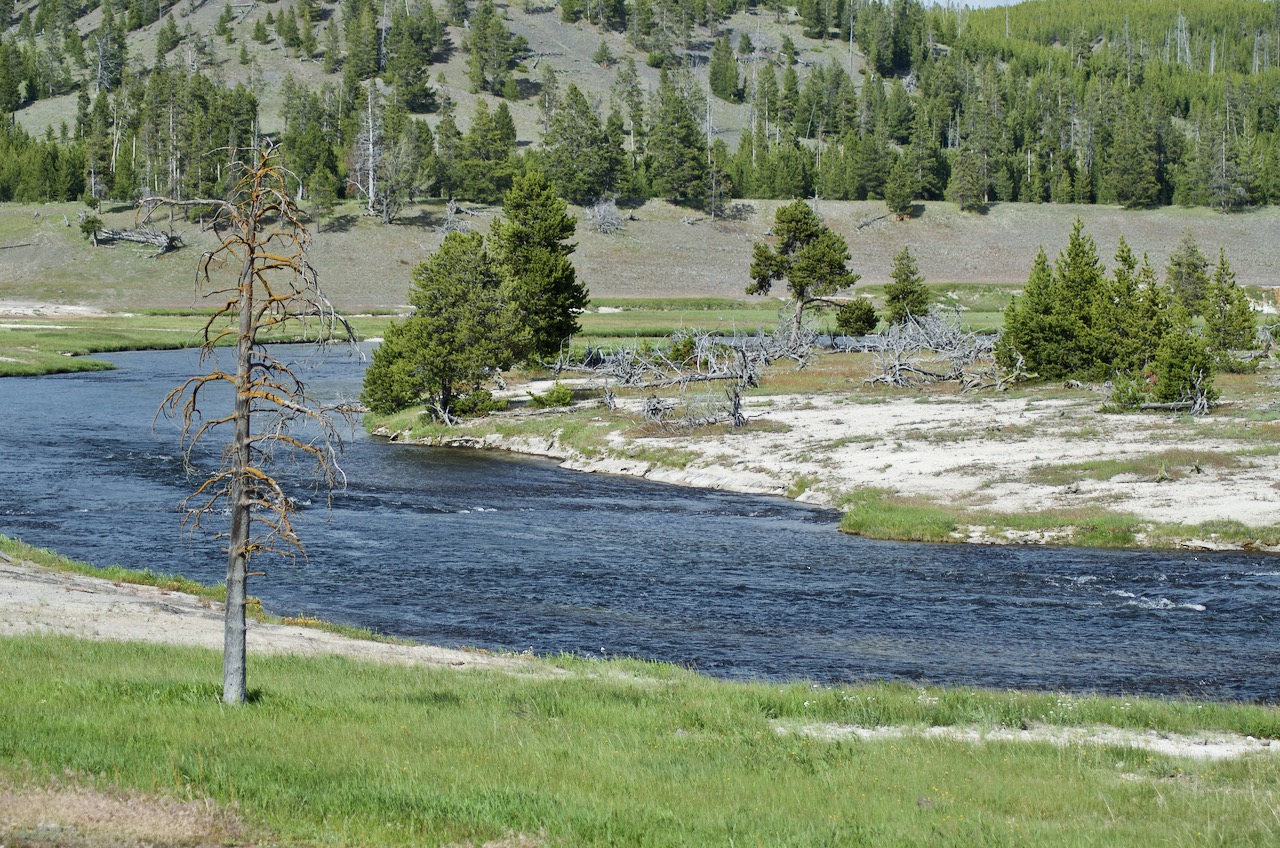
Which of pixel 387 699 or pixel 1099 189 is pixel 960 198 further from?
pixel 387 699

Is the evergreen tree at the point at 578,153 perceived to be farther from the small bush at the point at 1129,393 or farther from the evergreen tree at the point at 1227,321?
the small bush at the point at 1129,393

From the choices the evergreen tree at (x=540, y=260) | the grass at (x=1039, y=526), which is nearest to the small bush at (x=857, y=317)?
the evergreen tree at (x=540, y=260)

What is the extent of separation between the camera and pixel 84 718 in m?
13.0

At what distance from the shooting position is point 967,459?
43406 millimetres

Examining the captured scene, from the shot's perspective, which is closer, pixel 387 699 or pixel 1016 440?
pixel 387 699

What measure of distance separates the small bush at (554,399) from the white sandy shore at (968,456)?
6.26 metres

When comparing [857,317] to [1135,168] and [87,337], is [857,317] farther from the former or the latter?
[1135,168]

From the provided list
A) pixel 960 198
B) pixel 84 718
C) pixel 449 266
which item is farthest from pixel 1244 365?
pixel 960 198

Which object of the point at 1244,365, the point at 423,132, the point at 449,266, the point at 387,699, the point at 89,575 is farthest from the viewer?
the point at 423,132

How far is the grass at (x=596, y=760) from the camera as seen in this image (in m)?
10.5

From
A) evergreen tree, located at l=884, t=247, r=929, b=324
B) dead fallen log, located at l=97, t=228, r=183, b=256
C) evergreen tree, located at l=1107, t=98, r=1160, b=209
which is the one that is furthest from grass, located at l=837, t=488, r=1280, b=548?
evergreen tree, located at l=1107, t=98, r=1160, b=209

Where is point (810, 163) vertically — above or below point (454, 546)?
above

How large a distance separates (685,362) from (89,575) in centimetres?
4233

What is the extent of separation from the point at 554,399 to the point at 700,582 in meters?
33.4
